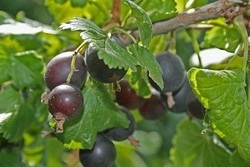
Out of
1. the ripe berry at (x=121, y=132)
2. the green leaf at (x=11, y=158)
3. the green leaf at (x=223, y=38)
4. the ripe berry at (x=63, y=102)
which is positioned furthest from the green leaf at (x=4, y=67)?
the green leaf at (x=223, y=38)

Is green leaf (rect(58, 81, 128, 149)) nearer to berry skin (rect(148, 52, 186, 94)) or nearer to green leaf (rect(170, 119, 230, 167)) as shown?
berry skin (rect(148, 52, 186, 94))

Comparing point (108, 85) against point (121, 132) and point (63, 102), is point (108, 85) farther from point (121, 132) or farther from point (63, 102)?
point (63, 102)

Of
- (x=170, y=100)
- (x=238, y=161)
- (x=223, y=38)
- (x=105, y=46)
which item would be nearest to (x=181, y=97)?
(x=170, y=100)

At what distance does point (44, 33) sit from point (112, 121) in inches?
15.8

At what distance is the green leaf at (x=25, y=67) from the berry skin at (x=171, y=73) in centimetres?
32

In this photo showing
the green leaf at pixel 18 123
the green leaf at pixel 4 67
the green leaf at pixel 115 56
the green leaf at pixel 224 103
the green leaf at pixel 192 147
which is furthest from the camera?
the green leaf at pixel 192 147

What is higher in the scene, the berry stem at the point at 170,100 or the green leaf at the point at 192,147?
the berry stem at the point at 170,100

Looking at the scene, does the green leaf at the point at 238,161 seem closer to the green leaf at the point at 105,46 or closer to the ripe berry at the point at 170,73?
the ripe berry at the point at 170,73

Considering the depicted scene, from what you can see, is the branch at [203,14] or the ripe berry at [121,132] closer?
the branch at [203,14]

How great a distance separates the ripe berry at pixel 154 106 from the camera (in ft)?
6.08

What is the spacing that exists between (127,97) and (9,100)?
30cm

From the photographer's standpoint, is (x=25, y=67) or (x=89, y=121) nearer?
(x=89, y=121)

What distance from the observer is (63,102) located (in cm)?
130

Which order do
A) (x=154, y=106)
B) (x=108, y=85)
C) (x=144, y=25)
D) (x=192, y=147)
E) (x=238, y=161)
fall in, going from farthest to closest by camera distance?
1. (x=192, y=147)
2. (x=154, y=106)
3. (x=108, y=85)
4. (x=238, y=161)
5. (x=144, y=25)
